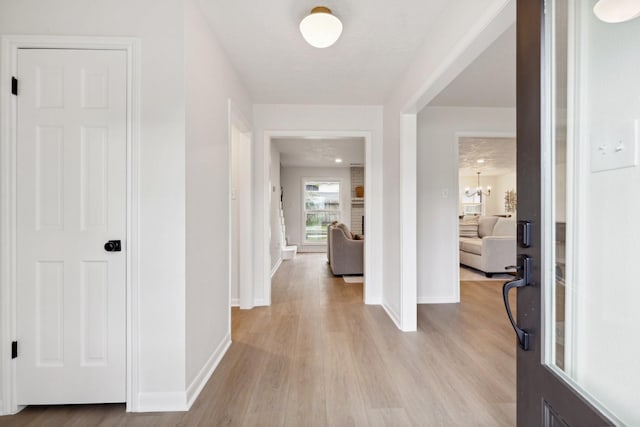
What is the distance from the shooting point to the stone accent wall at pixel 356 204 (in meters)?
8.23

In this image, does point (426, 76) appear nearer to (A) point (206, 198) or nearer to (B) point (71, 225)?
(A) point (206, 198)

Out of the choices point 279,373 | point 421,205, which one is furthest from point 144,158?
point 421,205

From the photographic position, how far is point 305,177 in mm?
8328

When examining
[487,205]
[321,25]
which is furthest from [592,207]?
[487,205]

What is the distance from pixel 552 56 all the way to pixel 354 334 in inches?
98.0

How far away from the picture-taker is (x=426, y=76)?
7.31ft

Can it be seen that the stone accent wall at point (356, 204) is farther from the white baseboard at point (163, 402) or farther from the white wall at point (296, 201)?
the white baseboard at point (163, 402)

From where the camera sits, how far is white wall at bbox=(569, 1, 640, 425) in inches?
26.7

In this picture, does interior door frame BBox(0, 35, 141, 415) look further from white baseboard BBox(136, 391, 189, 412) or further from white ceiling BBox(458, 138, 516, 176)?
white ceiling BBox(458, 138, 516, 176)

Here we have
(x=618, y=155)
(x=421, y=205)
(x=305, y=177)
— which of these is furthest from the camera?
(x=305, y=177)

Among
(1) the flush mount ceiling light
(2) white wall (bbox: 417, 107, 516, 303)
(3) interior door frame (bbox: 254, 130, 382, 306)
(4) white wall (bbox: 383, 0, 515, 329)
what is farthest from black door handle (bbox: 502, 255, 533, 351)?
(2) white wall (bbox: 417, 107, 516, 303)

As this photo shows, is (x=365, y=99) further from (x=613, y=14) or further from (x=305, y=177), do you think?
(x=305, y=177)

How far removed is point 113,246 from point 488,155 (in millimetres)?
7805

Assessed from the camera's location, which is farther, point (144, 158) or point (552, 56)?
point (144, 158)
